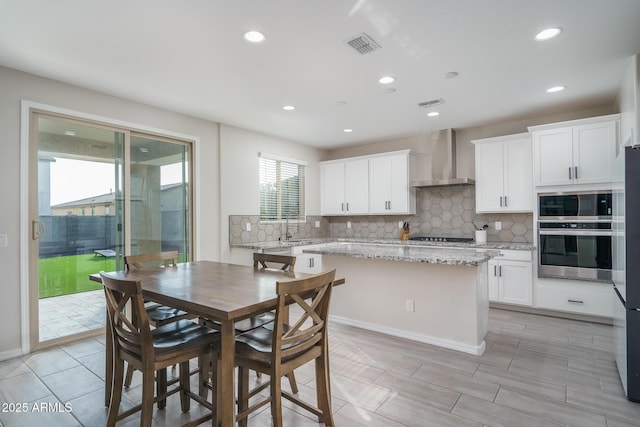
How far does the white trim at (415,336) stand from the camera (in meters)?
3.06

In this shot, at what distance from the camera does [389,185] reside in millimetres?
5711

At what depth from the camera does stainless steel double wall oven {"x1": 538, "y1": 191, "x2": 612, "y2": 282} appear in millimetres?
3803

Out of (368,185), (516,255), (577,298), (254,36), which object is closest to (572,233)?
(516,255)

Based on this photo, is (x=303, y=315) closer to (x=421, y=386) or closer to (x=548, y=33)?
(x=421, y=386)

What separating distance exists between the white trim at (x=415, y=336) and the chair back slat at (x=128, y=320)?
2456mm

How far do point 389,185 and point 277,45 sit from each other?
350cm

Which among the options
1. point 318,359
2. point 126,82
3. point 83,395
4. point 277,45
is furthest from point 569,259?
point 126,82

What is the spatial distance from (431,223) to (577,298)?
218 cm

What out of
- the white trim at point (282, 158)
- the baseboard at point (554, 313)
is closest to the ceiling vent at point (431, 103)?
the white trim at point (282, 158)

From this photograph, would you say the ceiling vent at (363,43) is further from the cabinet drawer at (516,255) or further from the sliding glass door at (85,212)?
the cabinet drawer at (516,255)

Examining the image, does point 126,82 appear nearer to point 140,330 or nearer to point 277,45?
point 277,45

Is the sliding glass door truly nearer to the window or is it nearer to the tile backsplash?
the tile backsplash

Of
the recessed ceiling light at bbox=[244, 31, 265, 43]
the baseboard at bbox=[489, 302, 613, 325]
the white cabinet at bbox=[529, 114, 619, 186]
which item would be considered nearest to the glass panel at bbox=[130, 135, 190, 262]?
the recessed ceiling light at bbox=[244, 31, 265, 43]

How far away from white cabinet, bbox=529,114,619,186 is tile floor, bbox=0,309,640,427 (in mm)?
1774
